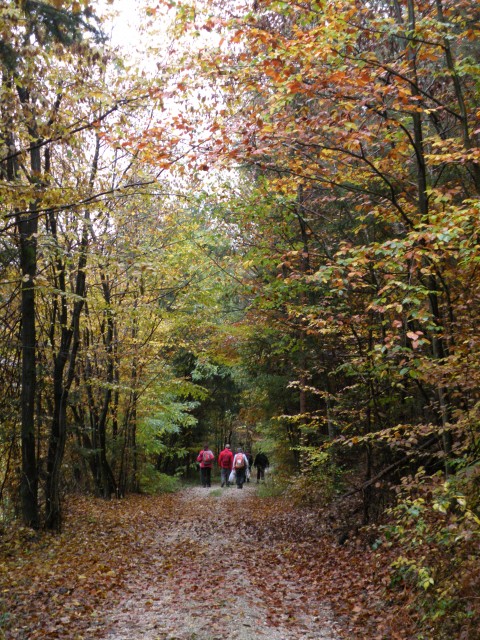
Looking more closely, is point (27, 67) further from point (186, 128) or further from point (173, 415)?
point (173, 415)

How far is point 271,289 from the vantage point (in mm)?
10602

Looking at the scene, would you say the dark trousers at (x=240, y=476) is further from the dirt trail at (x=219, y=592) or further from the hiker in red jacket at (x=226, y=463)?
the dirt trail at (x=219, y=592)

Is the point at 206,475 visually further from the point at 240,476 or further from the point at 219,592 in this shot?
the point at 219,592

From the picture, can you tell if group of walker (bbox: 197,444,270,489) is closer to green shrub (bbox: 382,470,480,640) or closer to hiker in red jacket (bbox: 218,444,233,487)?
hiker in red jacket (bbox: 218,444,233,487)

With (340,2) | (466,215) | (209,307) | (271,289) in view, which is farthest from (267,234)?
(466,215)

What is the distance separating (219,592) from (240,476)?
627 inches

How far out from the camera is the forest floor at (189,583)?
5.98m

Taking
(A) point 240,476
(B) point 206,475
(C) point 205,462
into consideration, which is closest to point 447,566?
(A) point 240,476

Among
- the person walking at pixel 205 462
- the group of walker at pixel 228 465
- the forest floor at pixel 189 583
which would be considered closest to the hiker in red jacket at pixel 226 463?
the group of walker at pixel 228 465

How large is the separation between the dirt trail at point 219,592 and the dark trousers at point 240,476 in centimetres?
1033

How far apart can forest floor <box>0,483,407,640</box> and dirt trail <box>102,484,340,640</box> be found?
0.01 m

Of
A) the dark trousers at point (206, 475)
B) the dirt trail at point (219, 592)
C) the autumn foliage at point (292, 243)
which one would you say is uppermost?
the autumn foliage at point (292, 243)

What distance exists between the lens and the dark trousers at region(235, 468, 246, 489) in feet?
74.5

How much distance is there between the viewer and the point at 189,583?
25.7ft
